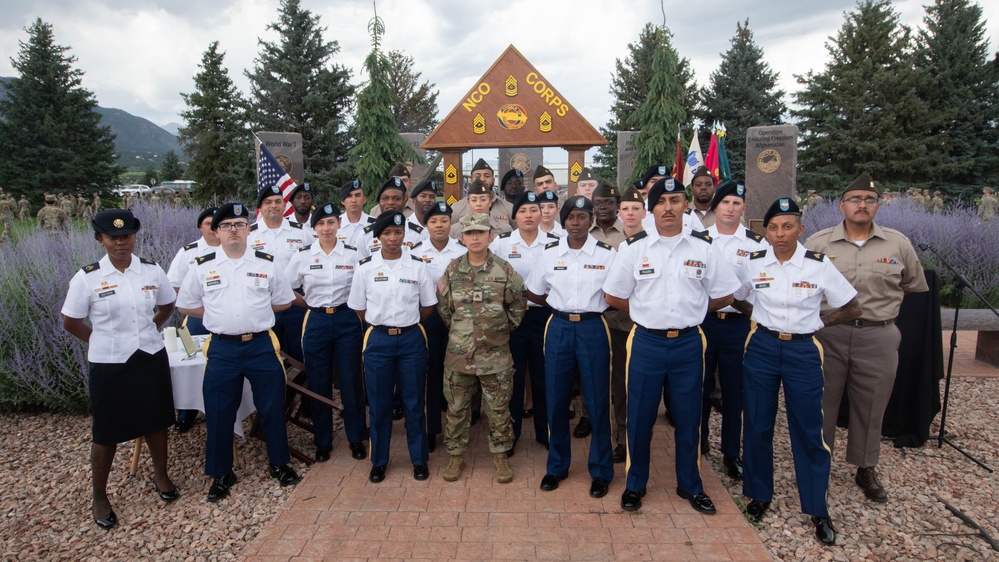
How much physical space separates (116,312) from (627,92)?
101 ft

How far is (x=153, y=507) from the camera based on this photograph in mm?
4266

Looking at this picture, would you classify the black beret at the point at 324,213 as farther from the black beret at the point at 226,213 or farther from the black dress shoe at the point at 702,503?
the black dress shoe at the point at 702,503

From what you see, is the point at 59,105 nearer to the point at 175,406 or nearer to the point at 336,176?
the point at 336,176

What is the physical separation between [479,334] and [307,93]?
20.6 meters

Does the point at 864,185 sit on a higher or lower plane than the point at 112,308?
higher

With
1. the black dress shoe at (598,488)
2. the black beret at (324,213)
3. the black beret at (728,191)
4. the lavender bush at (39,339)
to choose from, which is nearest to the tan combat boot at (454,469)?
the black dress shoe at (598,488)

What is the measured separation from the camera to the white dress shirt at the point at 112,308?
3.90 m

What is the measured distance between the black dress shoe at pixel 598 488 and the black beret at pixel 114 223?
11.7ft

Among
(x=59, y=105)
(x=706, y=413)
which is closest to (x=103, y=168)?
(x=59, y=105)

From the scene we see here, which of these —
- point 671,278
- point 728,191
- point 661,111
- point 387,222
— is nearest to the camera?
point 671,278

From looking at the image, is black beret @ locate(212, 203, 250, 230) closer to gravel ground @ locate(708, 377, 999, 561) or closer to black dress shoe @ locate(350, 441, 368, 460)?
black dress shoe @ locate(350, 441, 368, 460)

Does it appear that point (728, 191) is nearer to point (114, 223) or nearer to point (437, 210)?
point (437, 210)

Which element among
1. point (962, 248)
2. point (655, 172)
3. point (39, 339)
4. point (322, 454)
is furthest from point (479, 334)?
point (962, 248)

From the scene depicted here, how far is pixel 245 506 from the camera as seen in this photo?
4.25 meters
